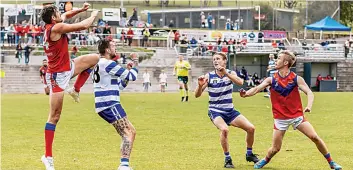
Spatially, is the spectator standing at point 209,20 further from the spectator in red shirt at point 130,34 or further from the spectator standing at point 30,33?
the spectator standing at point 30,33

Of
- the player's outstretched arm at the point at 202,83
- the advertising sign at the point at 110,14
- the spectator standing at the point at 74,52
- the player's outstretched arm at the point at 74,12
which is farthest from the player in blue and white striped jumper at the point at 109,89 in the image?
the advertising sign at the point at 110,14

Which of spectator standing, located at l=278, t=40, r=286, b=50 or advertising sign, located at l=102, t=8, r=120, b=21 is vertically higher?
advertising sign, located at l=102, t=8, r=120, b=21

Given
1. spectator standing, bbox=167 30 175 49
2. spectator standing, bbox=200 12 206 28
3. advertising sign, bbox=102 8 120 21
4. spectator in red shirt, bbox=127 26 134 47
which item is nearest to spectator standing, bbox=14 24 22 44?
spectator in red shirt, bbox=127 26 134 47

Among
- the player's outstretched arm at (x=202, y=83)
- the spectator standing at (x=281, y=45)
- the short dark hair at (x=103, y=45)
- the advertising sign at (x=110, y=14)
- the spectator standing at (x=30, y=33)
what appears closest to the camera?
the short dark hair at (x=103, y=45)

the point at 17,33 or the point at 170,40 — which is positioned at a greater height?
the point at 17,33

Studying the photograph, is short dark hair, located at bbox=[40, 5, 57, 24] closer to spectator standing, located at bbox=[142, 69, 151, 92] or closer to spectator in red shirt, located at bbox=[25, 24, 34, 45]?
spectator standing, located at bbox=[142, 69, 151, 92]

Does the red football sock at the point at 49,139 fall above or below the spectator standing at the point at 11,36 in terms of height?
below

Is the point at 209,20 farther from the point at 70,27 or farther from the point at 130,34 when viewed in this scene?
the point at 70,27

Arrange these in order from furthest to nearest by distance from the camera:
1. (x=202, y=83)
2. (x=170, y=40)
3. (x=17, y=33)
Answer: (x=170, y=40)
(x=17, y=33)
(x=202, y=83)

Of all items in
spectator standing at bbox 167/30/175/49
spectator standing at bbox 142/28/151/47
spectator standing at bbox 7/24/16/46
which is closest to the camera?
spectator standing at bbox 7/24/16/46

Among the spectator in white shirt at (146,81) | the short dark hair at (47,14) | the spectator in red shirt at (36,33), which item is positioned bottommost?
the spectator in white shirt at (146,81)

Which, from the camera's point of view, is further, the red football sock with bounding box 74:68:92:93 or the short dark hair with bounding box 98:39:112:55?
the red football sock with bounding box 74:68:92:93

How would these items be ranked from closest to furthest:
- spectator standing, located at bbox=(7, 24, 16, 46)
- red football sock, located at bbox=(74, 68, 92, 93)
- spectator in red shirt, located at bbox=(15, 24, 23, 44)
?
red football sock, located at bbox=(74, 68, 92, 93), spectator in red shirt, located at bbox=(15, 24, 23, 44), spectator standing, located at bbox=(7, 24, 16, 46)

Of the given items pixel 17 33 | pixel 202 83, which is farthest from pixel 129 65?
pixel 17 33
